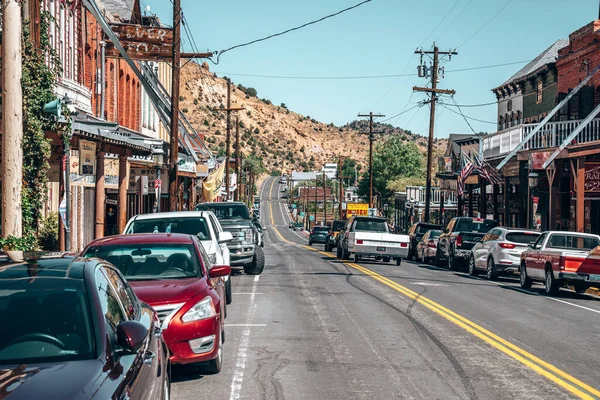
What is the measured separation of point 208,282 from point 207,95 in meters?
161

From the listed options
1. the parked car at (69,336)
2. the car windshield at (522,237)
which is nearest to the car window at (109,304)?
the parked car at (69,336)

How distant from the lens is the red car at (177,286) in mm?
9086

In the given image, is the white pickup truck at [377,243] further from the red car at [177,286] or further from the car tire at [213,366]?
the car tire at [213,366]

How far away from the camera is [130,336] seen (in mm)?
5418

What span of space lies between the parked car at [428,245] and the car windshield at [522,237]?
1007cm

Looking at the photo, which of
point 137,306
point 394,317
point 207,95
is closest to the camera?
point 137,306

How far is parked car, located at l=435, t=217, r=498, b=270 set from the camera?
108ft

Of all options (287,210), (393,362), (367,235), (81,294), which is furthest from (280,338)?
(287,210)

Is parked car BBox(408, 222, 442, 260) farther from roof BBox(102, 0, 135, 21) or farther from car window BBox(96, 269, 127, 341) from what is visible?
car window BBox(96, 269, 127, 341)

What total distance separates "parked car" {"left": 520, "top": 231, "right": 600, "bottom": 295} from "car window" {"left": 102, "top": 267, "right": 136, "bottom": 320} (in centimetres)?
1638

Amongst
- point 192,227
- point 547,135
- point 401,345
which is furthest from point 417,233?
point 401,345

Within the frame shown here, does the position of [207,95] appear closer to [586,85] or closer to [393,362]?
[586,85]

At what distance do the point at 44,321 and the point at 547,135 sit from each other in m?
34.2

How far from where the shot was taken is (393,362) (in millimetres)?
10844
